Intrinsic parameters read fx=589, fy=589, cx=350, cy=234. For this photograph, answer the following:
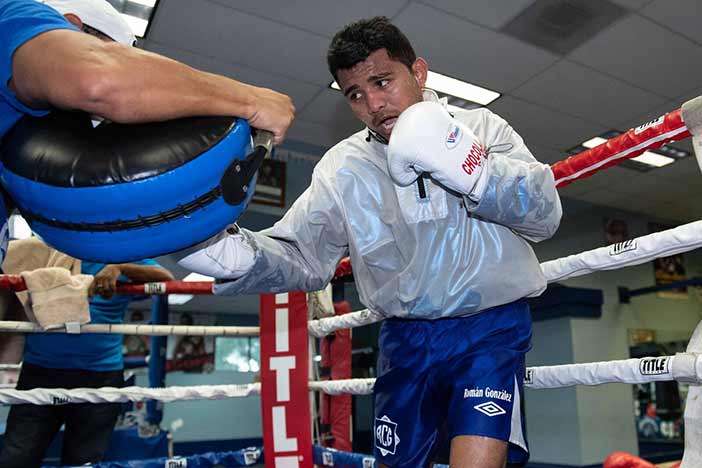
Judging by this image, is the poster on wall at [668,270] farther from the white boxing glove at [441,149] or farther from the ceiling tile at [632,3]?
the white boxing glove at [441,149]

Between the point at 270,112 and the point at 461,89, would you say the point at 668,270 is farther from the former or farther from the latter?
the point at 270,112

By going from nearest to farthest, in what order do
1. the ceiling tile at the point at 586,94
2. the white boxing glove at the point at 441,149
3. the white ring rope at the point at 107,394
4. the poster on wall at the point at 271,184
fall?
the white boxing glove at the point at 441,149
the white ring rope at the point at 107,394
the ceiling tile at the point at 586,94
the poster on wall at the point at 271,184

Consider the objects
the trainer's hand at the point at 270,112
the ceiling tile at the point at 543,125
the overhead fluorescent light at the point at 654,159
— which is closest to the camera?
the trainer's hand at the point at 270,112

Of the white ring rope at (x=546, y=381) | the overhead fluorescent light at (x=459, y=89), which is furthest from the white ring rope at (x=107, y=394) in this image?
the overhead fluorescent light at (x=459, y=89)

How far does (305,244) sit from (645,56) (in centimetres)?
354

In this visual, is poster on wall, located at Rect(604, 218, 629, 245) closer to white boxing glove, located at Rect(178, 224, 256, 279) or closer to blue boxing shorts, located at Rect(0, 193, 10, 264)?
white boxing glove, located at Rect(178, 224, 256, 279)

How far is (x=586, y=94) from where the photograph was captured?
4406mm

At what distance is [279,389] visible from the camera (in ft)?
6.47

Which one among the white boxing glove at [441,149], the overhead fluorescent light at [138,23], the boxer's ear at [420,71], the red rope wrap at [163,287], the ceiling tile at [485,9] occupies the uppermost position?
the overhead fluorescent light at [138,23]

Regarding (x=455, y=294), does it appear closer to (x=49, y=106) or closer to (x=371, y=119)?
(x=371, y=119)

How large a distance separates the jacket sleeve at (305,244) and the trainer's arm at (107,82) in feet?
1.52

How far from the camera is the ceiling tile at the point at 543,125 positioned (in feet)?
15.1

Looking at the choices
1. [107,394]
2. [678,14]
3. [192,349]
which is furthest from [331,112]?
[192,349]

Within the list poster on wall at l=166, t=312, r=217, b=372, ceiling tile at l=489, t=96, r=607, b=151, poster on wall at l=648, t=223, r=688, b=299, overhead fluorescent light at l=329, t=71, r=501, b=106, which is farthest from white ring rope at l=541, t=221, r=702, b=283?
poster on wall at l=166, t=312, r=217, b=372
